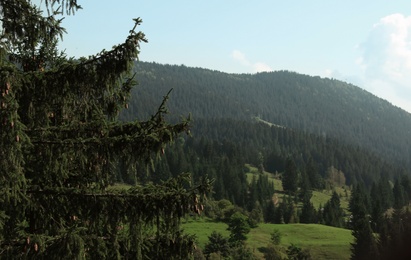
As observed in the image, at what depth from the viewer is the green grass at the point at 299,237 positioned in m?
87.9

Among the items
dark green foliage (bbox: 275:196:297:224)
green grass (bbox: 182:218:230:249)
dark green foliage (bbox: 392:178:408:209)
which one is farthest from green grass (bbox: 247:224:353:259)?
dark green foliage (bbox: 392:178:408:209)

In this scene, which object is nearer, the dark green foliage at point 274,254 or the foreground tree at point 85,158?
the foreground tree at point 85,158

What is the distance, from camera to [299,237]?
10094 cm

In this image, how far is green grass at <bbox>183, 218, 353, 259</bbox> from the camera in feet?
288

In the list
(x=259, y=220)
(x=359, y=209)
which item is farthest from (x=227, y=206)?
(x=359, y=209)

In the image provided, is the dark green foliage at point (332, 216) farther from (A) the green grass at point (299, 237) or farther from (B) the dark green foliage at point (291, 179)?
(B) the dark green foliage at point (291, 179)

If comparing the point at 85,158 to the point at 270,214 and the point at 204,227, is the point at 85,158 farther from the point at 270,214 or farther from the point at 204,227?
the point at 270,214

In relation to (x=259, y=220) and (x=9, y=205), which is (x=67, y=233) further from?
(x=259, y=220)

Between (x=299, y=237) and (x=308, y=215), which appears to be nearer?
(x=299, y=237)

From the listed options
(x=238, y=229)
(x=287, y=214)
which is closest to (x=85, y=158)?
(x=238, y=229)

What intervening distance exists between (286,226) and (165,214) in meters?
107

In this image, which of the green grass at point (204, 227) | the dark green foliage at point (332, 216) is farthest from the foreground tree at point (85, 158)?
the dark green foliage at point (332, 216)

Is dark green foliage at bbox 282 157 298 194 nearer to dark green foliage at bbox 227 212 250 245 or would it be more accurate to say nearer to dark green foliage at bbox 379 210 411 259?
dark green foliage at bbox 227 212 250 245

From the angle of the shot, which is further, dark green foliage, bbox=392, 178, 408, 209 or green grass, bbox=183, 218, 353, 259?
dark green foliage, bbox=392, 178, 408, 209
